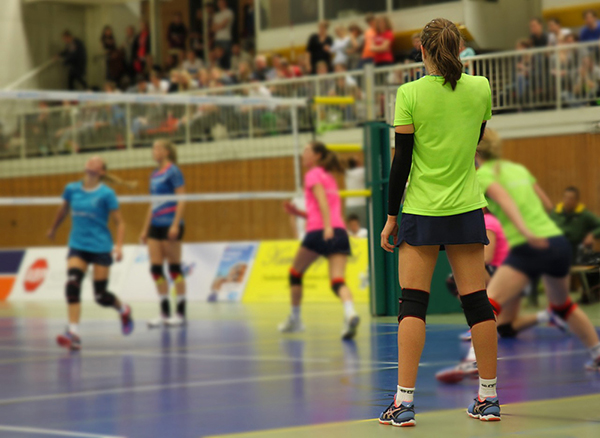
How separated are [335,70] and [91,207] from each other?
9.61 meters

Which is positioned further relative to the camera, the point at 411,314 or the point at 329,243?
the point at 329,243

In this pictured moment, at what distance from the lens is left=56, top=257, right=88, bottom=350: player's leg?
983cm

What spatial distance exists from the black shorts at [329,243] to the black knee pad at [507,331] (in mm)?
1751

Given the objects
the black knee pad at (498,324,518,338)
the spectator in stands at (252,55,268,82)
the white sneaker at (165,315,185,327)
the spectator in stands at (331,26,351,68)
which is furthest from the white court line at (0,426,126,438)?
the spectator in stands at (252,55,268,82)

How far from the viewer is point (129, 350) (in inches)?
384

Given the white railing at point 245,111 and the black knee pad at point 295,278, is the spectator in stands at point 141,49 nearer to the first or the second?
the white railing at point 245,111

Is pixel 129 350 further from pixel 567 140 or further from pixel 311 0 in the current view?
pixel 311 0

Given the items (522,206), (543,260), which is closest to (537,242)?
(543,260)

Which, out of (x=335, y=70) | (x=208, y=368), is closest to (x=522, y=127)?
(x=335, y=70)

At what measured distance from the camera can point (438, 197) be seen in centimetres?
413

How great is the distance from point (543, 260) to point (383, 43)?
10.7 meters

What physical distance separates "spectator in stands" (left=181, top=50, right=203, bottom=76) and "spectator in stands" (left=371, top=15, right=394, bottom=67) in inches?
267

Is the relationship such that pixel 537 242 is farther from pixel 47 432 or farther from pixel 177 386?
pixel 47 432

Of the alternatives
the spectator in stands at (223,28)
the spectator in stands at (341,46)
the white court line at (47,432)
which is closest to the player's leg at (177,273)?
the white court line at (47,432)
